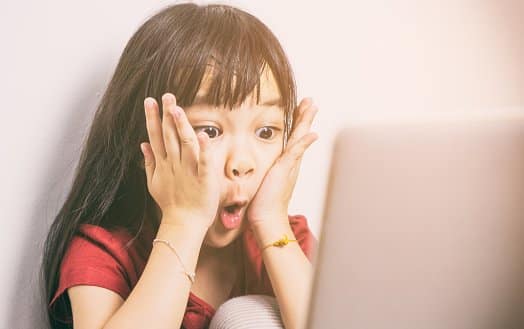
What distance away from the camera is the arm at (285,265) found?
740mm

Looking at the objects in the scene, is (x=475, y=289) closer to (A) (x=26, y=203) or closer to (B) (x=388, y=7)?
(A) (x=26, y=203)

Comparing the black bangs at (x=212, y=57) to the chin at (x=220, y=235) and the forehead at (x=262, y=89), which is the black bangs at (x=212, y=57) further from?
the chin at (x=220, y=235)

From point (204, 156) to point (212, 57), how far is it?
122 mm

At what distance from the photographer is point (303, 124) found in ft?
2.75

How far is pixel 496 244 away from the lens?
15.6 inches

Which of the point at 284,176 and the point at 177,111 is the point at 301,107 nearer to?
the point at 284,176

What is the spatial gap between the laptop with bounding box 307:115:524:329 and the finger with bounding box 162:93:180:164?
1.13 feet

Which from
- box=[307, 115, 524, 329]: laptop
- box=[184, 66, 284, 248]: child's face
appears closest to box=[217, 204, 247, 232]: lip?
box=[184, 66, 284, 248]: child's face

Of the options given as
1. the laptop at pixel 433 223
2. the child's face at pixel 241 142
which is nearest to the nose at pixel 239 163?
the child's face at pixel 241 142

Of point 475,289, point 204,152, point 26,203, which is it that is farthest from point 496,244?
point 26,203

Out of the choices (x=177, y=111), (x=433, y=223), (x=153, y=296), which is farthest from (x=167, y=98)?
(x=433, y=223)

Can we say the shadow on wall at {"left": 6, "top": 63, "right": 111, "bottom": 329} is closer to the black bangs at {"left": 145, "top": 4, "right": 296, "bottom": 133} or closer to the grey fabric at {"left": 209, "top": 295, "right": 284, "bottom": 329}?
the black bangs at {"left": 145, "top": 4, "right": 296, "bottom": 133}

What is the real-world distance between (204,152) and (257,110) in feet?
0.31

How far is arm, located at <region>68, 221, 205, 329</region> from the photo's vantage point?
2.19ft
